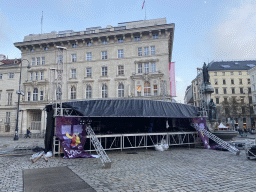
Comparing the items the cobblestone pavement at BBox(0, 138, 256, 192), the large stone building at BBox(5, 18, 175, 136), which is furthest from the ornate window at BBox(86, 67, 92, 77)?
the cobblestone pavement at BBox(0, 138, 256, 192)

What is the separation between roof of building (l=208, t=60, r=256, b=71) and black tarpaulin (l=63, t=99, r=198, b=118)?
5809cm

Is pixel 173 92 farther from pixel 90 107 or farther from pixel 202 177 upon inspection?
pixel 202 177

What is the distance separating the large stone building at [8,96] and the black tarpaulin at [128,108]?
30477 mm

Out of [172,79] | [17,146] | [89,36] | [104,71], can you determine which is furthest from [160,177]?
[89,36]

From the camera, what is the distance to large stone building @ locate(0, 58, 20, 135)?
3681 centimetres

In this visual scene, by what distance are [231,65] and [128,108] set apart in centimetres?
6807

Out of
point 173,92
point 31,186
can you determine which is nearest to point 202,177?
point 31,186

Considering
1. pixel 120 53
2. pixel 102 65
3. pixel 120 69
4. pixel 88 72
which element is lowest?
pixel 88 72

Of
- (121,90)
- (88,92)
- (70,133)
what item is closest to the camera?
(70,133)

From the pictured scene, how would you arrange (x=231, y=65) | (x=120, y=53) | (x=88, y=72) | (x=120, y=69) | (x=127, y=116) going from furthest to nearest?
(x=231, y=65)
(x=88, y=72)
(x=120, y=53)
(x=120, y=69)
(x=127, y=116)

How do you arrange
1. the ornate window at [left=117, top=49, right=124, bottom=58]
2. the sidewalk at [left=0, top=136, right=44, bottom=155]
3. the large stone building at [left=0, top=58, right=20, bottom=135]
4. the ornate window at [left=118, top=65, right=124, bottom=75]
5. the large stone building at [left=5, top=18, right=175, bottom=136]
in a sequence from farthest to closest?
the large stone building at [left=0, top=58, right=20, bottom=135] < the ornate window at [left=117, top=49, right=124, bottom=58] < the ornate window at [left=118, top=65, right=124, bottom=75] < the large stone building at [left=5, top=18, right=175, bottom=136] < the sidewalk at [left=0, top=136, right=44, bottom=155]

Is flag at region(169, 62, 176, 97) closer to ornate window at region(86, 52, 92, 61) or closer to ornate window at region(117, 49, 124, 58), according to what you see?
ornate window at region(117, 49, 124, 58)

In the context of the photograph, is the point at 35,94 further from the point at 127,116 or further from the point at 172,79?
the point at 127,116

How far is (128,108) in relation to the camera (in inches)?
560
